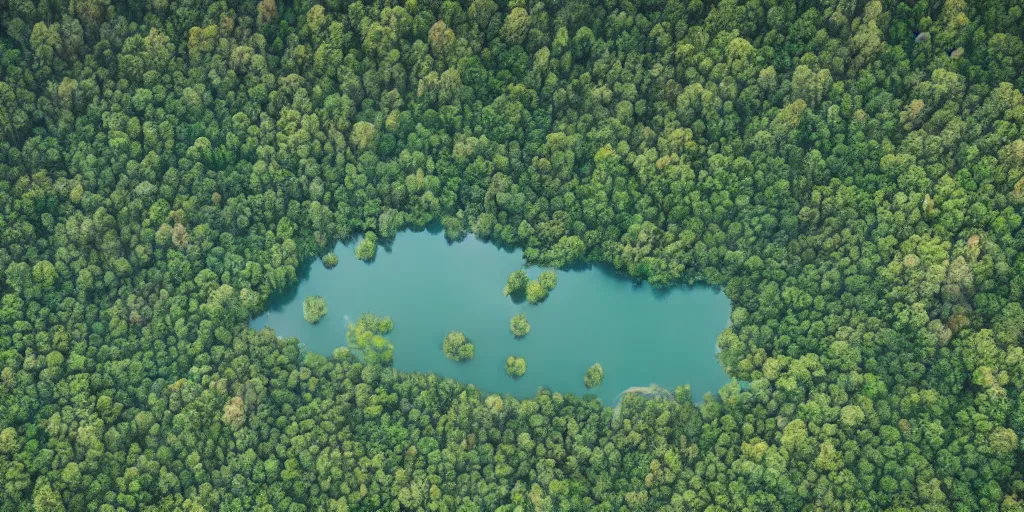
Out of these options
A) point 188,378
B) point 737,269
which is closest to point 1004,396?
point 737,269

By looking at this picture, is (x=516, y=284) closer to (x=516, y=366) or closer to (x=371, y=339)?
A: (x=516, y=366)

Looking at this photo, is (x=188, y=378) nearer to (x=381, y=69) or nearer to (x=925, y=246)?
(x=381, y=69)

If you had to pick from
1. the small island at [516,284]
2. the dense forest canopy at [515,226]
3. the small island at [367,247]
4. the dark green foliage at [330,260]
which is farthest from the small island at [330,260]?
the small island at [516,284]

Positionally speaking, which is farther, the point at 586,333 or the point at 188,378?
the point at 586,333

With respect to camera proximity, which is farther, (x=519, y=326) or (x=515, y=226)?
(x=515, y=226)

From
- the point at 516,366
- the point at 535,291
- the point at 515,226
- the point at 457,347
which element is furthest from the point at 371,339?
the point at 515,226
